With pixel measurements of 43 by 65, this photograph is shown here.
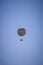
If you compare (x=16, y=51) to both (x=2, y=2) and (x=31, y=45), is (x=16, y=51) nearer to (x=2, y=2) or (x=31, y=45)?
(x=31, y=45)

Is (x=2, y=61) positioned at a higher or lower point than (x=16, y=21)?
lower

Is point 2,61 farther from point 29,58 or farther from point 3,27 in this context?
point 3,27

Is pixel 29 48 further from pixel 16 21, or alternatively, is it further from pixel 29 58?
pixel 16 21

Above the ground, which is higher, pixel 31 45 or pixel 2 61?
pixel 31 45

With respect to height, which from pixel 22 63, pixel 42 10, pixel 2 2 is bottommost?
pixel 22 63

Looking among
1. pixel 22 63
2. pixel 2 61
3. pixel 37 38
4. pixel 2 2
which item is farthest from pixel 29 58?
pixel 2 2

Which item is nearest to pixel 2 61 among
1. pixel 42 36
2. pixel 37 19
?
pixel 42 36

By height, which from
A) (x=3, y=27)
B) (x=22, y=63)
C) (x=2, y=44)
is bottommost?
(x=22, y=63)
